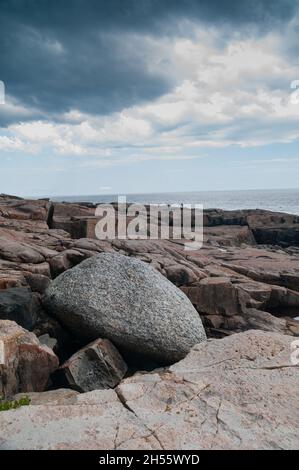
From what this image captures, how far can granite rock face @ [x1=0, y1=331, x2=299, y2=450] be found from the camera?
4.75m

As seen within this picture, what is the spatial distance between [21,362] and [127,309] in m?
2.86

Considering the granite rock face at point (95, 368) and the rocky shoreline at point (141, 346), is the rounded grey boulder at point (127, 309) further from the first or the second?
the granite rock face at point (95, 368)

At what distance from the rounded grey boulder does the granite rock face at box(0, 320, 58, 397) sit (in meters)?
1.56

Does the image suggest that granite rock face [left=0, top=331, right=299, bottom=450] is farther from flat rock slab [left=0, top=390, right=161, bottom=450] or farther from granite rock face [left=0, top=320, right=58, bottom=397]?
granite rock face [left=0, top=320, right=58, bottom=397]

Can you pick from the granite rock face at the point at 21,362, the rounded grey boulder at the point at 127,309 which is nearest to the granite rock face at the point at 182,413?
the granite rock face at the point at 21,362

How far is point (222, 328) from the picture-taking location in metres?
12.4

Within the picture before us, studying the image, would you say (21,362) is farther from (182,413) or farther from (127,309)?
(182,413)

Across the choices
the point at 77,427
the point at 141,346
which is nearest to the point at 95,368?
the point at 141,346

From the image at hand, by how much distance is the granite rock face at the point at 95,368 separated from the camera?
817 centimetres

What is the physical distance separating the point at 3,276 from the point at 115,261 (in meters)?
3.18

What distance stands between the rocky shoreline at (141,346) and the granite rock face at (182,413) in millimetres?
19

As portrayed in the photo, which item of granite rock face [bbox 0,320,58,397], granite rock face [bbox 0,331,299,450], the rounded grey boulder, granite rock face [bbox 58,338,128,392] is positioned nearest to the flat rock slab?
granite rock face [bbox 0,331,299,450]

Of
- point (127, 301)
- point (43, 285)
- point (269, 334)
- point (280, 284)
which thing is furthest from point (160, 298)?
point (280, 284)
